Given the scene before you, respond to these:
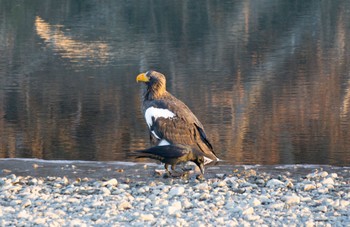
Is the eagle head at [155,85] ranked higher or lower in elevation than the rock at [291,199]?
higher

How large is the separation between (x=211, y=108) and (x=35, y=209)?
8.98 m

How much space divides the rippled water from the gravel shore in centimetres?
156

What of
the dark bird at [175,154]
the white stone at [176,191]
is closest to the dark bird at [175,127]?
the dark bird at [175,154]

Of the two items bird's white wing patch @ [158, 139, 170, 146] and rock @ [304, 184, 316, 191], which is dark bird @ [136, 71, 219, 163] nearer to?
bird's white wing patch @ [158, 139, 170, 146]

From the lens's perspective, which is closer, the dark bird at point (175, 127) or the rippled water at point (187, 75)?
the dark bird at point (175, 127)

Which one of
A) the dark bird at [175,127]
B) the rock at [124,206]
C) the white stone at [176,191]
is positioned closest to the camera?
the rock at [124,206]

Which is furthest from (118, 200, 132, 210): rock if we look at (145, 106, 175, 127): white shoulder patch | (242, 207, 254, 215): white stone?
(145, 106, 175, 127): white shoulder patch

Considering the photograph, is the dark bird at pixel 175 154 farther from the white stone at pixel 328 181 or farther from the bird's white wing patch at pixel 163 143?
the white stone at pixel 328 181

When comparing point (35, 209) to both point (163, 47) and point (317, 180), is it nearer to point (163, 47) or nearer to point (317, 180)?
point (317, 180)

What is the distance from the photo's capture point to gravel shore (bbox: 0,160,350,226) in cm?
940

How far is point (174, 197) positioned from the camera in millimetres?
10555

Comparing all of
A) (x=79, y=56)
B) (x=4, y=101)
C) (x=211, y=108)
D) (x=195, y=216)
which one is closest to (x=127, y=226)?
(x=195, y=216)

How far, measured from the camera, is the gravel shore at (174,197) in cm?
940

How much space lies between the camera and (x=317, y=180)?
11.5m
